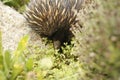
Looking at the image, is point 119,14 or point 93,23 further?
point 93,23

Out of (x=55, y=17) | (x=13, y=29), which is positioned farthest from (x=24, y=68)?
(x=13, y=29)

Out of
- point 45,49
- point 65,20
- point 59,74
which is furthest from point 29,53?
point 59,74

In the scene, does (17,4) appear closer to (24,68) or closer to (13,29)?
(13,29)

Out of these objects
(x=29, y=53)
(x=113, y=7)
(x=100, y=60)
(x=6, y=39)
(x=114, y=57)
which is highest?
(x=6, y=39)

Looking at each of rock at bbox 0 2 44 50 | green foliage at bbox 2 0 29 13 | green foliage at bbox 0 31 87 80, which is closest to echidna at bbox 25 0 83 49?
rock at bbox 0 2 44 50

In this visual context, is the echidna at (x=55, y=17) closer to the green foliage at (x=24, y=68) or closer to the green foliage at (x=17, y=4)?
the green foliage at (x=24, y=68)

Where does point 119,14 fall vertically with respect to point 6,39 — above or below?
below

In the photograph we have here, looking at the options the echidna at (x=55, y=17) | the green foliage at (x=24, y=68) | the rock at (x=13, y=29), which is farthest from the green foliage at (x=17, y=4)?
the green foliage at (x=24, y=68)

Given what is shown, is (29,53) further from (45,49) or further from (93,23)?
(93,23)
